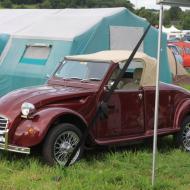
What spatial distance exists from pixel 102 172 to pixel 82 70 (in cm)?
210

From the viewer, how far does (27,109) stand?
7.24m

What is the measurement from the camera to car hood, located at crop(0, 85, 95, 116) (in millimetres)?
7402

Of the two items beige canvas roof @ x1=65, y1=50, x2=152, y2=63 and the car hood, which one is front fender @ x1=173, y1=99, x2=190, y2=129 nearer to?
beige canvas roof @ x1=65, y1=50, x2=152, y2=63

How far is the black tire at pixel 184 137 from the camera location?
888 centimetres

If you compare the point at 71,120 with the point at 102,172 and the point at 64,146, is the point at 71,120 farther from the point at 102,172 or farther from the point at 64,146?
the point at 102,172

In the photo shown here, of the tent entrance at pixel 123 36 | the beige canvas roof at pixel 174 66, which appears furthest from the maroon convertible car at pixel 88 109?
the beige canvas roof at pixel 174 66

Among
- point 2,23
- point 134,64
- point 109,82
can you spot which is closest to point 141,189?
point 109,82

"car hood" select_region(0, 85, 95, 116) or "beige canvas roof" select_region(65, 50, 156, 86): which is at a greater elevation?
"beige canvas roof" select_region(65, 50, 156, 86)

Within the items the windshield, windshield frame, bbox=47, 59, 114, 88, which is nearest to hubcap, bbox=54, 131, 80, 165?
windshield frame, bbox=47, 59, 114, 88

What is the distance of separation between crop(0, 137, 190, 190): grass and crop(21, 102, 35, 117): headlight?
0.66m

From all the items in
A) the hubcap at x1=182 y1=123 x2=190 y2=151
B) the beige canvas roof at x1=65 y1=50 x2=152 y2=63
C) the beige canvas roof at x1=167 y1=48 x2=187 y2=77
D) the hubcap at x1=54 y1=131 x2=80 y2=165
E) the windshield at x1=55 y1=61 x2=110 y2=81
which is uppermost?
the beige canvas roof at x1=65 y1=50 x2=152 y2=63

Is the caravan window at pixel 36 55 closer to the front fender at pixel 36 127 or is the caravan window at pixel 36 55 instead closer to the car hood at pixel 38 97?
the car hood at pixel 38 97

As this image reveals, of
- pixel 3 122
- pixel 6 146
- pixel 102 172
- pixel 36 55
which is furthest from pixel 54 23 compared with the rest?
pixel 102 172

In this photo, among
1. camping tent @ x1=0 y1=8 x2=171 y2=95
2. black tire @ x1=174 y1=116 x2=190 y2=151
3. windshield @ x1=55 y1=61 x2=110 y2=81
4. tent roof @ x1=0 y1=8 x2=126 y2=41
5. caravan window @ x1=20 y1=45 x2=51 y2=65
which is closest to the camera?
windshield @ x1=55 y1=61 x2=110 y2=81
